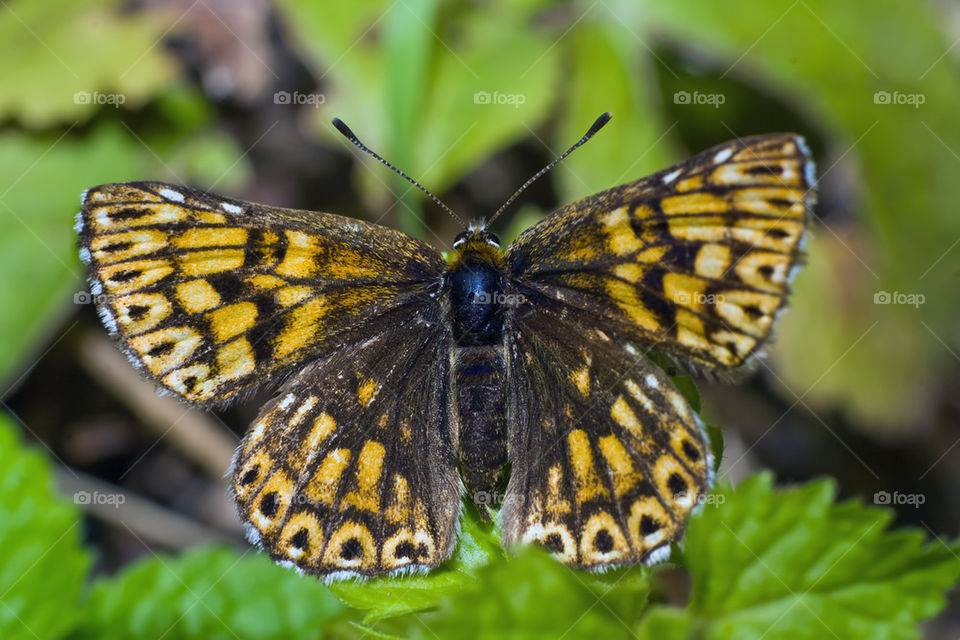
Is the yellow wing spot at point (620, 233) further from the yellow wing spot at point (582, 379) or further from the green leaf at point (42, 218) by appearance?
the green leaf at point (42, 218)

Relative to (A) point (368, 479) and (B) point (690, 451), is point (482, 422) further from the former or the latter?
(B) point (690, 451)

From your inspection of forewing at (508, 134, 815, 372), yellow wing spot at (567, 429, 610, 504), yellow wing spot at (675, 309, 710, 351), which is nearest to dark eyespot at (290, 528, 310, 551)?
yellow wing spot at (567, 429, 610, 504)

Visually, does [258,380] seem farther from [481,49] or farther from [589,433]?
[481,49]

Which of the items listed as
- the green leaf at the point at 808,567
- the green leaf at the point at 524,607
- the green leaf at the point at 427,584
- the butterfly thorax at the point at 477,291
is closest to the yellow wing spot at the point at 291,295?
the butterfly thorax at the point at 477,291

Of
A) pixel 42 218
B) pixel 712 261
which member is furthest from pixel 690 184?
pixel 42 218

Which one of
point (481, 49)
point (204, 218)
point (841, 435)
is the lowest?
point (204, 218)

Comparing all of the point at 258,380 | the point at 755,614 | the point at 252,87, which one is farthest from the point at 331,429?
the point at 252,87

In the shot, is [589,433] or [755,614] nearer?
[755,614]

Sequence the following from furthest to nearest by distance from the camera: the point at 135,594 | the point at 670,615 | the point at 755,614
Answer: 1. the point at 135,594
2. the point at 755,614
3. the point at 670,615
